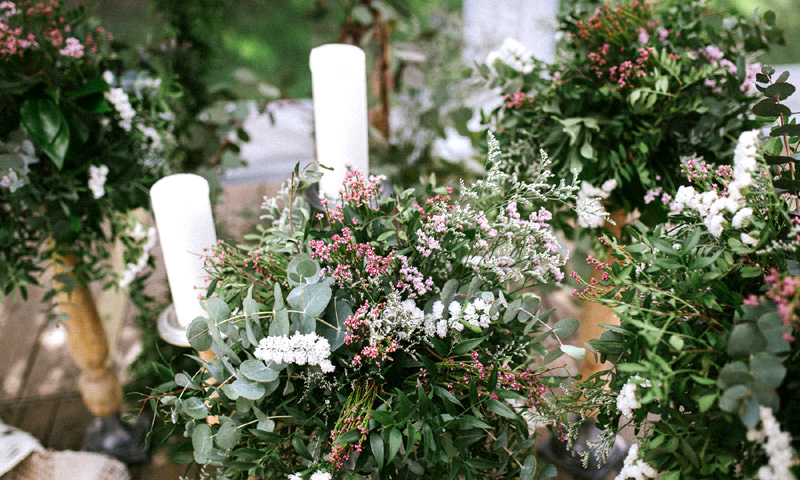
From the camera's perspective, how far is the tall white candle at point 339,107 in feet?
2.48

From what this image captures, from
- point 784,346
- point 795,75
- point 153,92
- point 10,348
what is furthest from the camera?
point 795,75

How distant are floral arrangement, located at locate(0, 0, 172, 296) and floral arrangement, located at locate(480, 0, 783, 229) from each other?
24.4 inches

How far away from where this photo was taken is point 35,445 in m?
0.88

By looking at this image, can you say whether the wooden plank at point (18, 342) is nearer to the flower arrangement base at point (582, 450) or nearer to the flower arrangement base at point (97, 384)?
the flower arrangement base at point (97, 384)

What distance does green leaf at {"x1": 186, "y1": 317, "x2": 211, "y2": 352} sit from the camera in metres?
0.60

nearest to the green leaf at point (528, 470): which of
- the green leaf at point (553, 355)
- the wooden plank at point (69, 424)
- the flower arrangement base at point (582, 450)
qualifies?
the green leaf at point (553, 355)

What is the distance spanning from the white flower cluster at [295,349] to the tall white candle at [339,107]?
0.28 m

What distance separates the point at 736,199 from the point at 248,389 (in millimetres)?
501

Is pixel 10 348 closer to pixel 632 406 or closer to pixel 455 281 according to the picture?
pixel 455 281

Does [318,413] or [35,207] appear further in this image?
[35,207]

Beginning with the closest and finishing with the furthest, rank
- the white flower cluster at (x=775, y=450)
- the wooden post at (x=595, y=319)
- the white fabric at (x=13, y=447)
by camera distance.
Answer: the white flower cluster at (x=775, y=450), the white fabric at (x=13, y=447), the wooden post at (x=595, y=319)

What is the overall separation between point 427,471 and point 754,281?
0.40 metres

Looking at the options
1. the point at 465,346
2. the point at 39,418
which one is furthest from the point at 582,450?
the point at 39,418

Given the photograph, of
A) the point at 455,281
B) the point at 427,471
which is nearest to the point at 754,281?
the point at 455,281
